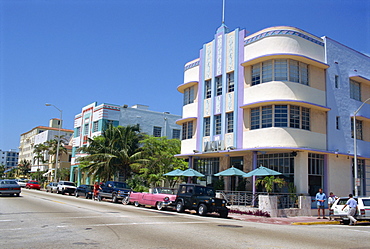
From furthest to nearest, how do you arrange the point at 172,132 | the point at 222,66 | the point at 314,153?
the point at 172,132
the point at 222,66
the point at 314,153

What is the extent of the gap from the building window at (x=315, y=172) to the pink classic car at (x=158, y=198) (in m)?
9.12

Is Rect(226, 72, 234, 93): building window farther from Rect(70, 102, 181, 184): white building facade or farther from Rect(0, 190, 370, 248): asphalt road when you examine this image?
Rect(70, 102, 181, 184): white building facade

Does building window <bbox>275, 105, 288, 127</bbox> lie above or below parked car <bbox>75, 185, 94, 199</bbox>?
above

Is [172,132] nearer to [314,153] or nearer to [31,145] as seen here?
[314,153]

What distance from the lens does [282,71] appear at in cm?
2492

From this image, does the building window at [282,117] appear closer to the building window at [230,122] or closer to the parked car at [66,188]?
the building window at [230,122]

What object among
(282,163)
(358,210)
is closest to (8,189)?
(282,163)

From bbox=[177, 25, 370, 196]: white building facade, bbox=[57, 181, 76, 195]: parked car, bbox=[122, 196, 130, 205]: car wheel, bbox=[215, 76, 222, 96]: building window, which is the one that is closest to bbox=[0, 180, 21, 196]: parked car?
bbox=[122, 196, 130, 205]: car wheel

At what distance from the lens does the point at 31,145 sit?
96.4 meters

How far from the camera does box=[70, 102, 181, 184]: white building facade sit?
46.0 m

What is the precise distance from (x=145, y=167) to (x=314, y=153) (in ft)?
54.2

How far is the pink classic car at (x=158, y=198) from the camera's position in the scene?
22.7 meters

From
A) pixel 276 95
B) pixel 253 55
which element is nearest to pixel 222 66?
pixel 253 55

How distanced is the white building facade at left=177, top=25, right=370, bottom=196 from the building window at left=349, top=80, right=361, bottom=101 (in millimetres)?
79
